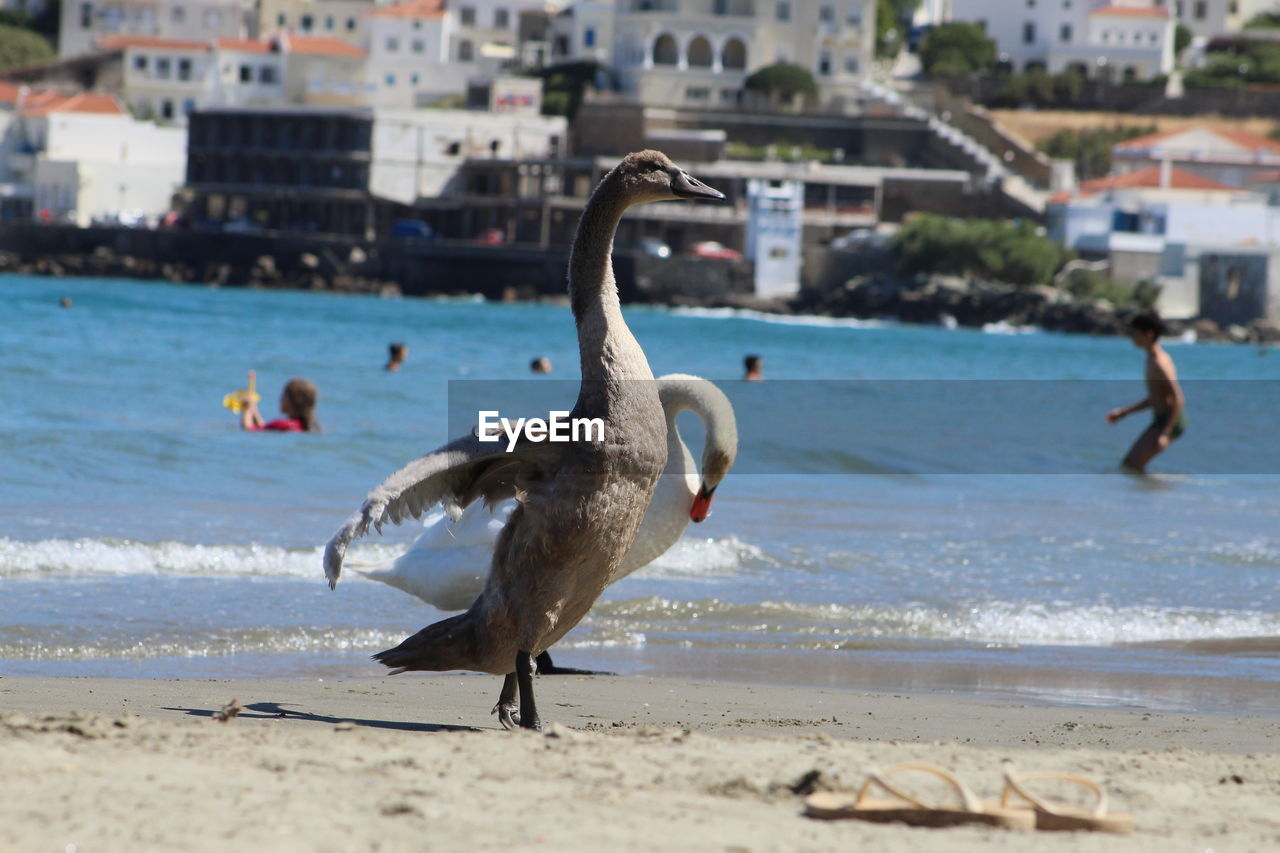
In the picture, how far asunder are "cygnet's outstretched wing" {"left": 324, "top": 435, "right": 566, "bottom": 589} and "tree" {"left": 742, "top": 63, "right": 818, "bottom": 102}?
3707 inches

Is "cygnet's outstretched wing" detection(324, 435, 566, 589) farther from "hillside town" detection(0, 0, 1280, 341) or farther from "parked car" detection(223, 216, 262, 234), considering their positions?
"parked car" detection(223, 216, 262, 234)

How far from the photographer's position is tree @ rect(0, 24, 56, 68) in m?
115

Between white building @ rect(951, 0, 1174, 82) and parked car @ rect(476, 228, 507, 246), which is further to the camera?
white building @ rect(951, 0, 1174, 82)

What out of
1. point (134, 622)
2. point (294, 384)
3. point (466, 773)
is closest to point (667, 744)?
point (466, 773)

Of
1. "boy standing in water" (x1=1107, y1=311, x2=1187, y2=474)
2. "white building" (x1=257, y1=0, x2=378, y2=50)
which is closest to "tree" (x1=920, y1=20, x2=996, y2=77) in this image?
"white building" (x1=257, y1=0, x2=378, y2=50)

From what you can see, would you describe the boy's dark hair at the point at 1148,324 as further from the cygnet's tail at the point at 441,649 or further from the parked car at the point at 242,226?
the parked car at the point at 242,226

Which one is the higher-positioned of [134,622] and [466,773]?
[466,773]

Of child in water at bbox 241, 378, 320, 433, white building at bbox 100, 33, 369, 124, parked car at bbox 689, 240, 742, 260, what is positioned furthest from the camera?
white building at bbox 100, 33, 369, 124

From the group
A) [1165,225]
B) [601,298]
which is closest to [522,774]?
[601,298]

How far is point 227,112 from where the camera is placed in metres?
90.7

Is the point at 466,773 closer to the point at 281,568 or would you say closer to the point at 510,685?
the point at 510,685

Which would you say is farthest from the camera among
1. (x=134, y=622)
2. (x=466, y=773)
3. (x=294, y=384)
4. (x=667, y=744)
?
(x=294, y=384)

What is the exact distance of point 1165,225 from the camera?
79.6 m

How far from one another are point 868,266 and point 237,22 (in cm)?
5252
